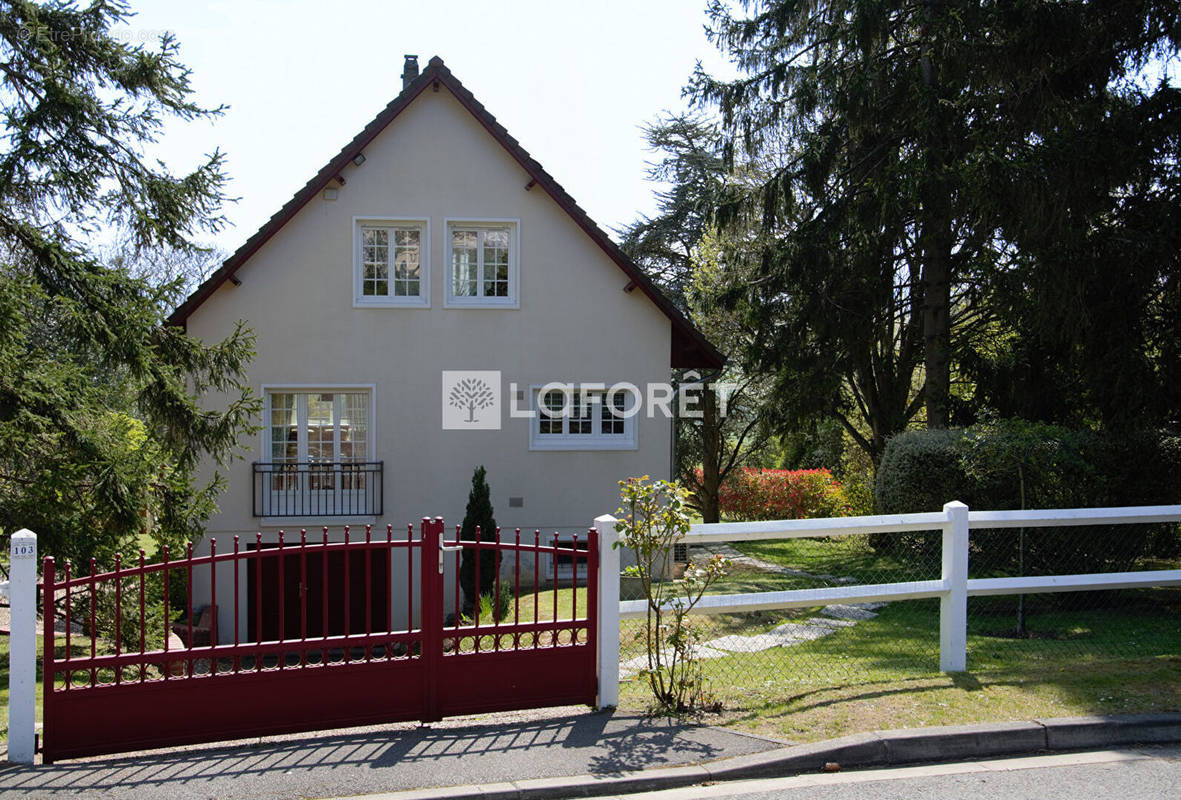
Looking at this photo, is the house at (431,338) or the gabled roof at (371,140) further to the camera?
the house at (431,338)

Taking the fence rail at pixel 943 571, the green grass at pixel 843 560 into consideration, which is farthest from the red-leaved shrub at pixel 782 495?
the fence rail at pixel 943 571

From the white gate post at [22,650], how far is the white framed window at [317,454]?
1095 centimetres

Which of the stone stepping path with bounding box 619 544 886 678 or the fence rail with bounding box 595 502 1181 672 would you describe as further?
the stone stepping path with bounding box 619 544 886 678

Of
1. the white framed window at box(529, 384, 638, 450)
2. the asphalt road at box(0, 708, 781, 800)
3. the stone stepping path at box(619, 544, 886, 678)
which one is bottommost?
the stone stepping path at box(619, 544, 886, 678)

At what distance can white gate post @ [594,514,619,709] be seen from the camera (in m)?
6.57

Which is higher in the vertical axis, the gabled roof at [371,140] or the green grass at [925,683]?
the gabled roof at [371,140]

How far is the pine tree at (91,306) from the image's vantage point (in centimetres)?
1132

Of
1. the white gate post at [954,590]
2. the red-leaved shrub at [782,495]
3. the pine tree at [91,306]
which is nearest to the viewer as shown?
the white gate post at [954,590]

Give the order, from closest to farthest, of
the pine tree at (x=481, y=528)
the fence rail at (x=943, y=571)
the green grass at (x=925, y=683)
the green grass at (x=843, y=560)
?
the green grass at (x=925, y=683) < the fence rail at (x=943, y=571) < the green grass at (x=843, y=560) < the pine tree at (x=481, y=528)

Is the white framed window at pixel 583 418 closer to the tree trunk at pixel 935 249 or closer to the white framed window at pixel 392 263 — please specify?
the white framed window at pixel 392 263

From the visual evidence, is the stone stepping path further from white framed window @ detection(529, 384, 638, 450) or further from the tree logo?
the tree logo

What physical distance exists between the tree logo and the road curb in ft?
39.7

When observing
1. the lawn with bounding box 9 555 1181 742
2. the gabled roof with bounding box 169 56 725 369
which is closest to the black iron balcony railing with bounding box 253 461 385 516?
the gabled roof with bounding box 169 56 725 369

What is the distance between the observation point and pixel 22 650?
5762mm
